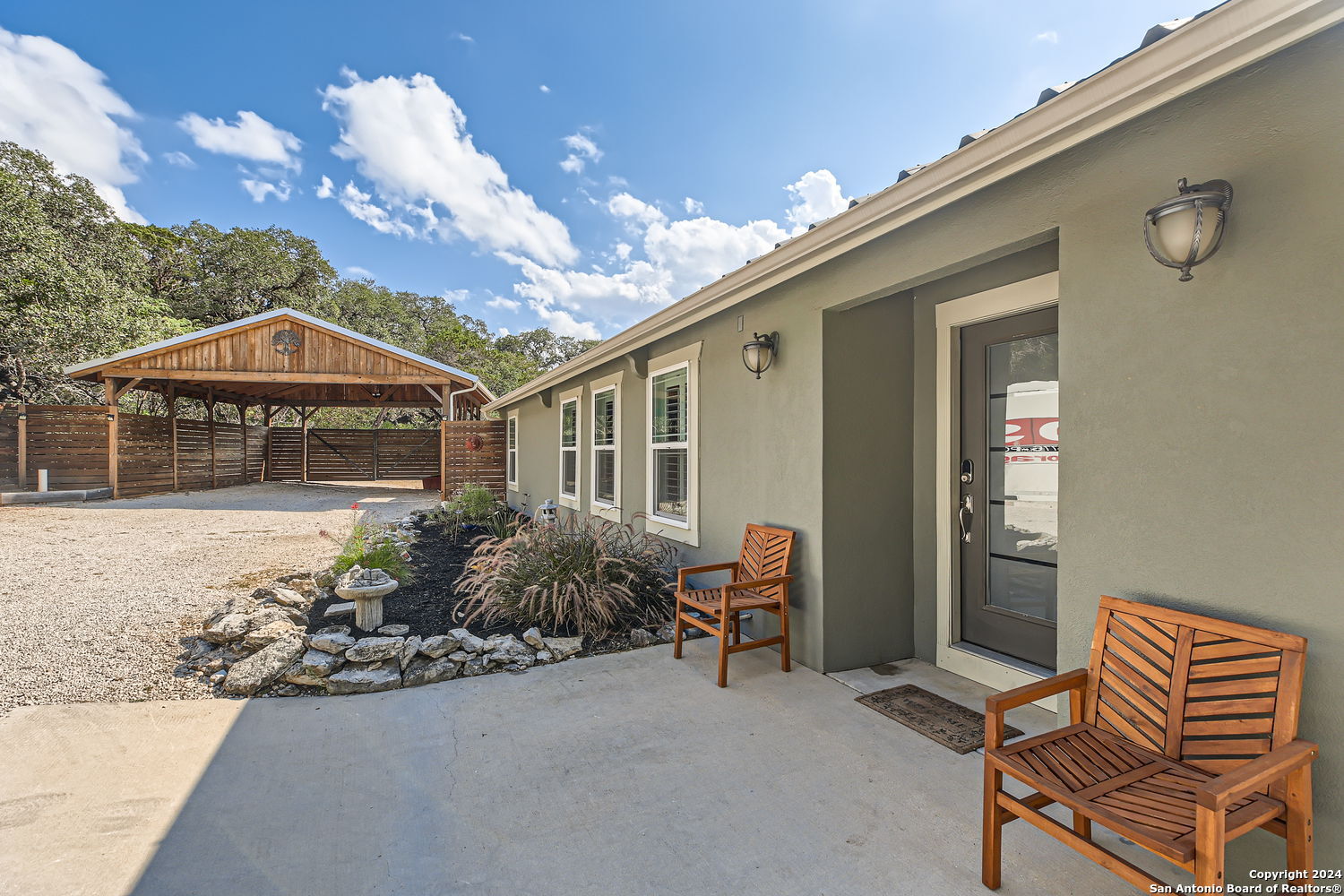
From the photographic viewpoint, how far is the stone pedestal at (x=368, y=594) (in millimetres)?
3934

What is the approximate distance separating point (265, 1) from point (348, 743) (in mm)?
10029

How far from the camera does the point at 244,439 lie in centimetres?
1658

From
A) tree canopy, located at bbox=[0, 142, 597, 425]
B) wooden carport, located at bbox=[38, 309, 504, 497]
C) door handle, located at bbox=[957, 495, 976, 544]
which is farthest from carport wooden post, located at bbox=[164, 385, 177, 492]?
door handle, located at bbox=[957, 495, 976, 544]

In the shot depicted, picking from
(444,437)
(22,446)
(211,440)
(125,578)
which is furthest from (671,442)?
(211,440)

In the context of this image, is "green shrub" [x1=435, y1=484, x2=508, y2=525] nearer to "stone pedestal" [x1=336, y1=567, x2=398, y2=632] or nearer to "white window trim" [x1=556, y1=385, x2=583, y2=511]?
"white window trim" [x1=556, y1=385, x2=583, y2=511]

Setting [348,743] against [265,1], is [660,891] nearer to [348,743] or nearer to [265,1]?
[348,743]

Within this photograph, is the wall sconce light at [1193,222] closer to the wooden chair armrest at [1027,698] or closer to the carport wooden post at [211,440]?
the wooden chair armrest at [1027,698]

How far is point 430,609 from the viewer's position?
4566 millimetres

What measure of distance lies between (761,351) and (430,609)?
3.15m

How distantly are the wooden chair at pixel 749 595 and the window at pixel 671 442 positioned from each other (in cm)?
110

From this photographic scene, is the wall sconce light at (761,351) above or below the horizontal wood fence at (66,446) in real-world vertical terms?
above

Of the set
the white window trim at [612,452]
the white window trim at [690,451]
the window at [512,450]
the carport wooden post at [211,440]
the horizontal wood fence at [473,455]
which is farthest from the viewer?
the carport wooden post at [211,440]

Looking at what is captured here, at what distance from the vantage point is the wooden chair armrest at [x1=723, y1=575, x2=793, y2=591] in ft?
10.6

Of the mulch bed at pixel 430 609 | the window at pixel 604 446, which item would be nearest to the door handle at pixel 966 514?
the mulch bed at pixel 430 609
